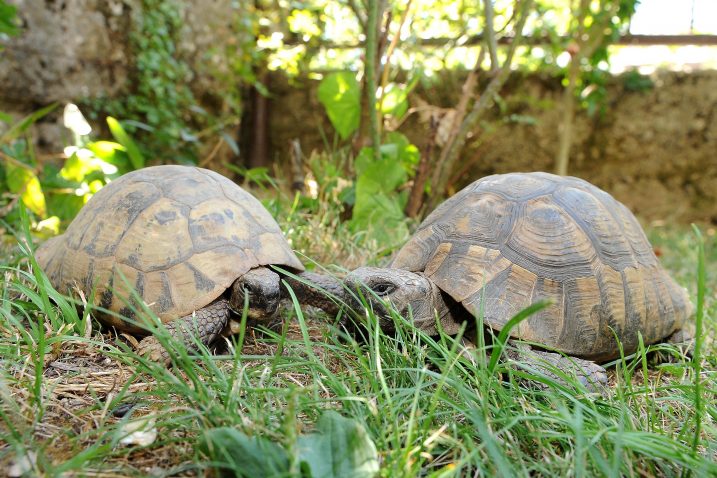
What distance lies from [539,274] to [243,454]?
3.78 feet

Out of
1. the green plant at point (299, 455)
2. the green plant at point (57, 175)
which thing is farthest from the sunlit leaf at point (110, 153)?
the green plant at point (299, 455)

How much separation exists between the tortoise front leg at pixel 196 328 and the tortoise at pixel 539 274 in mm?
436

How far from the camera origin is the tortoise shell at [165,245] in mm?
1853

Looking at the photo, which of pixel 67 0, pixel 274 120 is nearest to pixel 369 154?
pixel 67 0

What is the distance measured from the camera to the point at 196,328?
1.71 m

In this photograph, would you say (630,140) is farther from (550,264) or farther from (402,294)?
(402,294)

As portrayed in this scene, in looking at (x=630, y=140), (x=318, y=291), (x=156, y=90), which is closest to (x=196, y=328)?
(x=318, y=291)

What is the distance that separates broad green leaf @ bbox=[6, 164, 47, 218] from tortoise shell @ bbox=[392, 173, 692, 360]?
6.98 ft

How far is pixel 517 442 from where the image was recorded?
1.19 metres

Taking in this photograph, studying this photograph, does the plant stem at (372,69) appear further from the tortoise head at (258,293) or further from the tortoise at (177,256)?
the tortoise head at (258,293)

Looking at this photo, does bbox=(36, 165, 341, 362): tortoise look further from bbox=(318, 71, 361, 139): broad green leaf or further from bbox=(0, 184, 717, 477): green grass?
bbox=(318, 71, 361, 139): broad green leaf

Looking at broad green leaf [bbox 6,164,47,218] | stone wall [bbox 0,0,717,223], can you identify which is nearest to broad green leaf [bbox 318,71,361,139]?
stone wall [bbox 0,0,717,223]

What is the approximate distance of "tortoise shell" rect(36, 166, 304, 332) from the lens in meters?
1.85

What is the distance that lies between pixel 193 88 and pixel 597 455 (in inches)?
183
